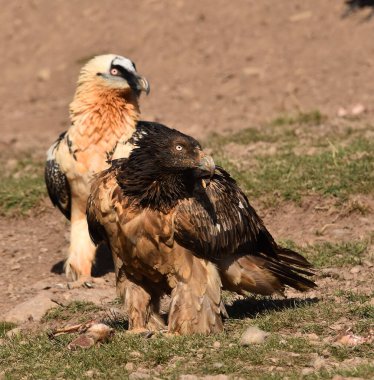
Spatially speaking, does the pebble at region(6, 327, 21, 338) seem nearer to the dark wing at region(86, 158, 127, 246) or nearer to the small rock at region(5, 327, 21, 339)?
the small rock at region(5, 327, 21, 339)

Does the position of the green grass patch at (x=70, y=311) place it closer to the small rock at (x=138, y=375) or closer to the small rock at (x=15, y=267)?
the small rock at (x=15, y=267)

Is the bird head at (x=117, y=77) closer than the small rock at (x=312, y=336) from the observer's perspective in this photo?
No

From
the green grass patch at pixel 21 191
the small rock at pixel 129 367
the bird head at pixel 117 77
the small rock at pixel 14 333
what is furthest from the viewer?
the green grass patch at pixel 21 191

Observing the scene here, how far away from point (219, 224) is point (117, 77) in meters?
2.76

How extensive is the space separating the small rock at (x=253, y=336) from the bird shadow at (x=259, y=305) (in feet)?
2.79

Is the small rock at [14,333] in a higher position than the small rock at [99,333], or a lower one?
lower

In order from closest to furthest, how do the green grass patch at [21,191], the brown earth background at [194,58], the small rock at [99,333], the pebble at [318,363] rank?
the pebble at [318,363]
the small rock at [99,333]
the green grass patch at [21,191]
the brown earth background at [194,58]

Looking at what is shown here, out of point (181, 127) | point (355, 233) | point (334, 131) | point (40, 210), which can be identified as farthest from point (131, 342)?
point (181, 127)

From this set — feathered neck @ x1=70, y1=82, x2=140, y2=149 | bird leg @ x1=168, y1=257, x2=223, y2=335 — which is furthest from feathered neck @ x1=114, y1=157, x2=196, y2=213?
feathered neck @ x1=70, y1=82, x2=140, y2=149

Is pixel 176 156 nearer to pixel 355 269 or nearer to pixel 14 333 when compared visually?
pixel 14 333

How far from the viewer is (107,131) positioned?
9703 millimetres

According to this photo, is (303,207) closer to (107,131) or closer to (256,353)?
(107,131)

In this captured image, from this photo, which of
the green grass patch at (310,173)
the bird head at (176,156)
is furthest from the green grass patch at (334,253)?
the bird head at (176,156)

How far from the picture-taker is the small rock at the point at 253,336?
6887mm
